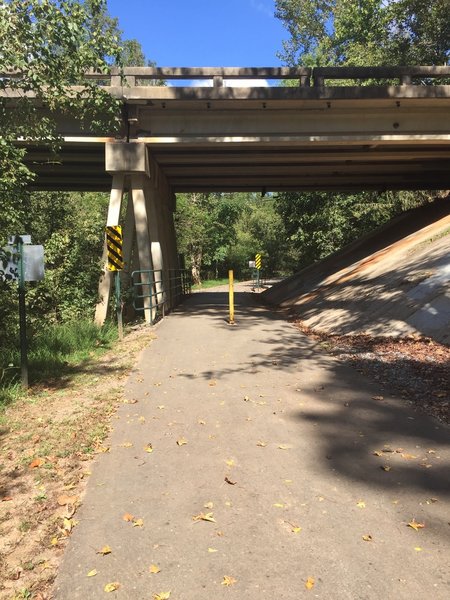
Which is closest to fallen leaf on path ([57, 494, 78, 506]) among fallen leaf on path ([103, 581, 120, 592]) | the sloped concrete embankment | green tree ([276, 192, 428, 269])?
fallen leaf on path ([103, 581, 120, 592])

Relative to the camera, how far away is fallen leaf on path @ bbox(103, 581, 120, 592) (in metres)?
2.82

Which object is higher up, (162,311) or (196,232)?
(196,232)

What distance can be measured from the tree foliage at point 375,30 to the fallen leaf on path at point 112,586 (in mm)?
28586

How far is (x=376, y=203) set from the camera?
28953 mm

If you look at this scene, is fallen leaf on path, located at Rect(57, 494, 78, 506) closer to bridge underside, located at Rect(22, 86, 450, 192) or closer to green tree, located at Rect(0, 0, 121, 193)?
green tree, located at Rect(0, 0, 121, 193)

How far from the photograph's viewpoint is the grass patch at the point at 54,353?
745 centimetres

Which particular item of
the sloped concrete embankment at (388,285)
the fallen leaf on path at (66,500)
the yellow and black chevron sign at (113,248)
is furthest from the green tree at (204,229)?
the fallen leaf on path at (66,500)

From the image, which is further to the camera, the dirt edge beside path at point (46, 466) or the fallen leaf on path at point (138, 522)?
the fallen leaf on path at point (138, 522)

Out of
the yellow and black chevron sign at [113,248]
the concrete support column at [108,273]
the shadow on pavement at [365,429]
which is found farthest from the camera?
the concrete support column at [108,273]

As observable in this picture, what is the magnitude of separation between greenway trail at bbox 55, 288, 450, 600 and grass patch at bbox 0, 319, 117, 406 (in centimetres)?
173

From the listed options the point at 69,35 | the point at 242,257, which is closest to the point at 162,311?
the point at 69,35

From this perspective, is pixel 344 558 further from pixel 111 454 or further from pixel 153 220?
pixel 153 220

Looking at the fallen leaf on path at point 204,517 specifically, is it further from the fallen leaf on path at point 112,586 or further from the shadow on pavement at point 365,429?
the shadow on pavement at point 365,429

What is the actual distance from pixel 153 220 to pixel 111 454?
12720 millimetres
